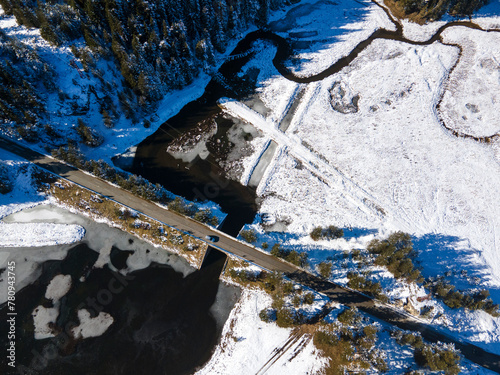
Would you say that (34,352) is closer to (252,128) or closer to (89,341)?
(89,341)

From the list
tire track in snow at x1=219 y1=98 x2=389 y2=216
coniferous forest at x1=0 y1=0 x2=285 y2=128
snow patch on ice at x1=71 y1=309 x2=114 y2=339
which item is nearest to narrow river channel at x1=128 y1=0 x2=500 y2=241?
tire track in snow at x1=219 y1=98 x2=389 y2=216

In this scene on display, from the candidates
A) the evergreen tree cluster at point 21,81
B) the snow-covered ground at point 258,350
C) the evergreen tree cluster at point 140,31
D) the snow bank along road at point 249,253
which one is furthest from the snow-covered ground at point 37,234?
the snow-covered ground at point 258,350

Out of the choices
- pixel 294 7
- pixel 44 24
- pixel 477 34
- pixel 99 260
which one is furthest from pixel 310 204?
pixel 477 34

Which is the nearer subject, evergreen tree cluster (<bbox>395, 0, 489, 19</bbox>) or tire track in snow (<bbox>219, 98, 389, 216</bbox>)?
tire track in snow (<bbox>219, 98, 389, 216</bbox>)

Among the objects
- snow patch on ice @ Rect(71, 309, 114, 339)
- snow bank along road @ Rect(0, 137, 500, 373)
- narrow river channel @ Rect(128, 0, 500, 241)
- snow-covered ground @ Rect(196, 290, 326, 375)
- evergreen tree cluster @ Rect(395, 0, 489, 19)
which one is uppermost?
evergreen tree cluster @ Rect(395, 0, 489, 19)

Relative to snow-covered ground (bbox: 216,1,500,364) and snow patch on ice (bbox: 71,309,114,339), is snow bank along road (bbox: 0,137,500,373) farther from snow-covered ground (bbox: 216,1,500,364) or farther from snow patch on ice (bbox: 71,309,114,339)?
snow patch on ice (bbox: 71,309,114,339)

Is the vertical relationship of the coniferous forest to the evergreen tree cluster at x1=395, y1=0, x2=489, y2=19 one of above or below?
below

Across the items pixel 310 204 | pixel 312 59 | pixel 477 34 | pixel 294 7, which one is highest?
pixel 477 34
